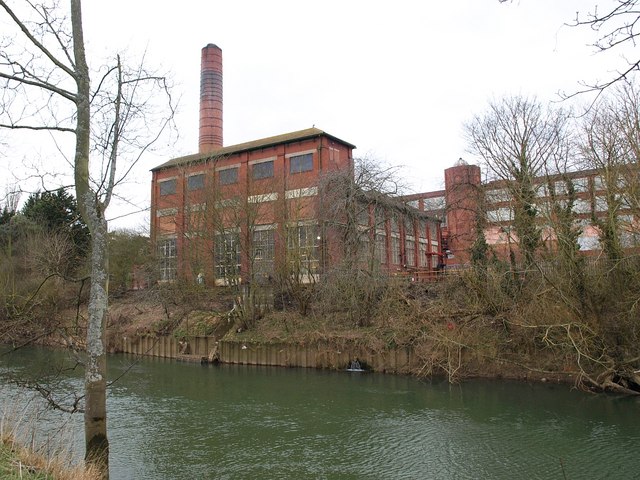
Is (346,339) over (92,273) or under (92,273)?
under

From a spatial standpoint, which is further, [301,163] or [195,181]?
[301,163]

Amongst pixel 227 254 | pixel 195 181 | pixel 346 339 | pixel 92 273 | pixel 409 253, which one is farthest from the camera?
pixel 409 253

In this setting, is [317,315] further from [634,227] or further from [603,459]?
[603,459]

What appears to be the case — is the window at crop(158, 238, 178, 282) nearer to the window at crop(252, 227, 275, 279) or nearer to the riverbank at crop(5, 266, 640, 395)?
the riverbank at crop(5, 266, 640, 395)

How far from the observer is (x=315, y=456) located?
10.9 meters

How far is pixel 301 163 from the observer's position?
35938mm

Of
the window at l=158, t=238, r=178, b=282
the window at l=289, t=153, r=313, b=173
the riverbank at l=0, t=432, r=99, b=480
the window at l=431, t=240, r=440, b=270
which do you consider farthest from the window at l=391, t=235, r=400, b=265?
the riverbank at l=0, t=432, r=99, b=480

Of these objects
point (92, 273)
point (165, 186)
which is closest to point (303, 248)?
point (165, 186)

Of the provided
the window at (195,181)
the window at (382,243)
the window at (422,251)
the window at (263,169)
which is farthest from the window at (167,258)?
the window at (422,251)

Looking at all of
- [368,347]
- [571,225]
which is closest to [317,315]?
[368,347]

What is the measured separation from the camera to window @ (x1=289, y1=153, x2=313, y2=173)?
1399 inches

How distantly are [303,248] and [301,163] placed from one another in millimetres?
10405

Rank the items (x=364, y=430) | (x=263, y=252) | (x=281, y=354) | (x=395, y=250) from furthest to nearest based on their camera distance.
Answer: (x=395, y=250) < (x=263, y=252) < (x=281, y=354) < (x=364, y=430)

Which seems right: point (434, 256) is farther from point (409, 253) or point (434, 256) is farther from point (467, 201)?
point (467, 201)
